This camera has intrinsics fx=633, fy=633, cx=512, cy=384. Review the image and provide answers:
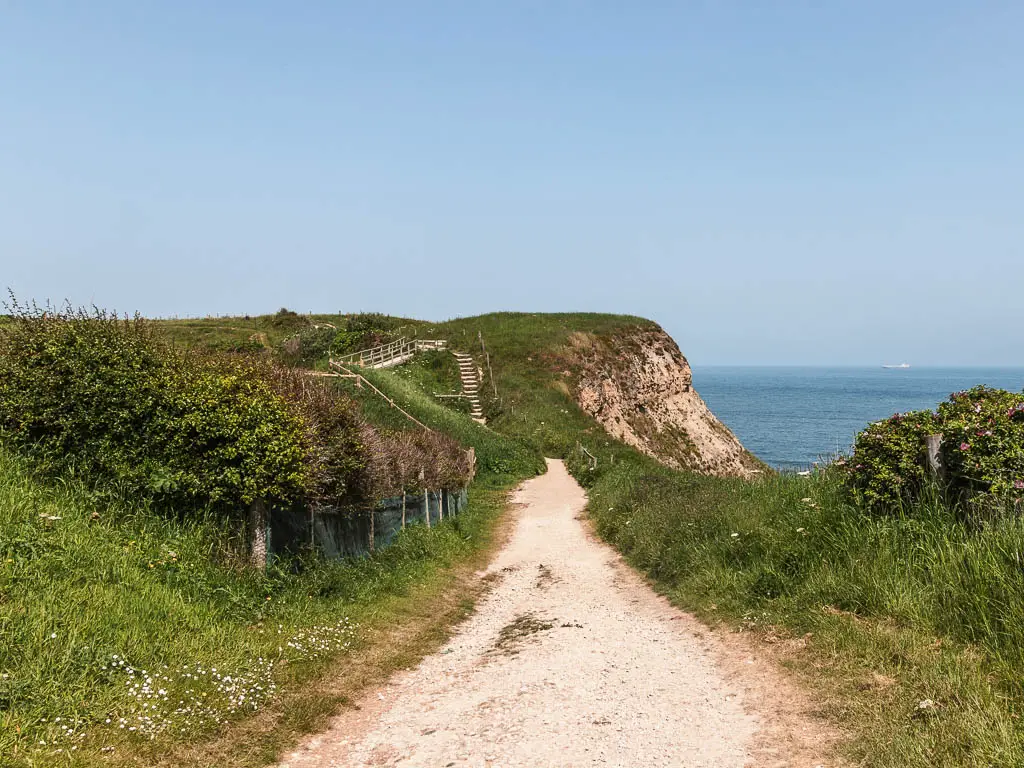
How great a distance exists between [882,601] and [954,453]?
2.36 metres

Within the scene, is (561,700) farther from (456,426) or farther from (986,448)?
(456,426)

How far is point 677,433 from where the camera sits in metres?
48.6

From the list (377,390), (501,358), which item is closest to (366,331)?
(501,358)

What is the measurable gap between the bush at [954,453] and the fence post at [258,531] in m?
9.01

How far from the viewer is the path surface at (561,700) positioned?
5648mm

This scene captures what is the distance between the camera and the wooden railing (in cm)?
4479

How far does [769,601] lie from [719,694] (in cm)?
240

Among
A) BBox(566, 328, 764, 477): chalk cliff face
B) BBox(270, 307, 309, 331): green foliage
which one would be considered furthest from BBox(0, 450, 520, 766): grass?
BBox(270, 307, 309, 331): green foliage

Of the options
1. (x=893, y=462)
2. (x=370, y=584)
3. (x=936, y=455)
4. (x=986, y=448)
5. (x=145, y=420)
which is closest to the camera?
(x=986, y=448)

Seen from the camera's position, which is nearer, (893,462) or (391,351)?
(893,462)

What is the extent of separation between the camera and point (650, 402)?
49938mm

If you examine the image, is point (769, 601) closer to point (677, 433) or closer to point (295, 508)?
point (295, 508)

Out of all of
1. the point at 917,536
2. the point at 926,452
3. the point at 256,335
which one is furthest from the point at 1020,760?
the point at 256,335

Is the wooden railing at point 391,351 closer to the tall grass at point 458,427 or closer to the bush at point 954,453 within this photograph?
the tall grass at point 458,427
